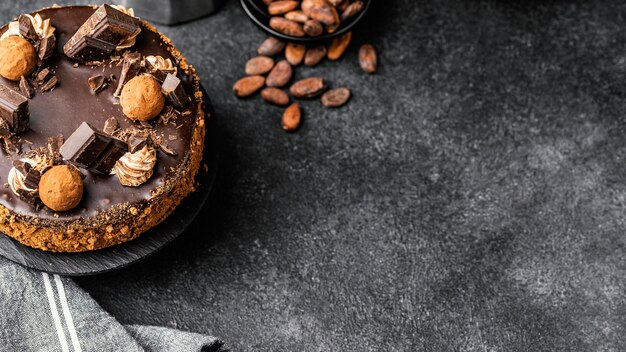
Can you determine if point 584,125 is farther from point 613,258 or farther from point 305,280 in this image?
point 305,280

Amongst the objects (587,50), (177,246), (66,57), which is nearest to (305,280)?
(177,246)

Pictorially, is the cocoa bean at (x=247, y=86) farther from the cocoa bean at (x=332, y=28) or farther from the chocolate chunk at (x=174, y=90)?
the chocolate chunk at (x=174, y=90)

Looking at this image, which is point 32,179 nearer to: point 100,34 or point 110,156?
point 110,156

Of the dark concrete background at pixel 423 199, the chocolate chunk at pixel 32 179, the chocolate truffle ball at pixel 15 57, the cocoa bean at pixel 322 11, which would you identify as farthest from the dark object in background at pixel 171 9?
the chocolate chunk at pixel 32 179

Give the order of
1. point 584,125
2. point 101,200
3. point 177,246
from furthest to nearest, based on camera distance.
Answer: point 584,125 < point 177,246 < point 101,200

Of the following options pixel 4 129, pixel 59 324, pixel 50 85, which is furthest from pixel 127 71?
pixel 59 324

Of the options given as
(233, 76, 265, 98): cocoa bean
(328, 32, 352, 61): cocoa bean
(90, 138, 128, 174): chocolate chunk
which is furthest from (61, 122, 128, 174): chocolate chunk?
(328, 32, 352, 61): cocoa bean

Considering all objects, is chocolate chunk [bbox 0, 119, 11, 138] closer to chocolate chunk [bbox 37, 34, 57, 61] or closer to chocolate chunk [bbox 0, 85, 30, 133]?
chocolate chunk [bbox 0, 85, 30, 133]
